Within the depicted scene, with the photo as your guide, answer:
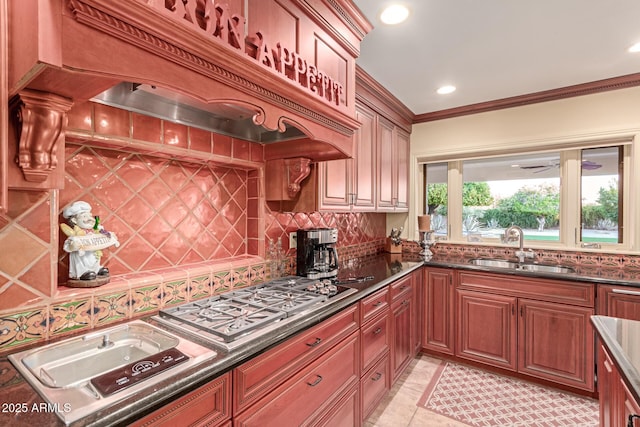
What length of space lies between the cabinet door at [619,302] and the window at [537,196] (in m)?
0.70

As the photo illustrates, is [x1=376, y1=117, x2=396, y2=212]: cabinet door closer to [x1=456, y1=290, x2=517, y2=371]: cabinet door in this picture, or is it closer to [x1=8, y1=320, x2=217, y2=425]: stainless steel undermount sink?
[x1=456, y1=290, x2=517, y2=371]: cabinet door

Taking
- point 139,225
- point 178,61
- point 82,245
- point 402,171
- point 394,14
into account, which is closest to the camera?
point 178,61

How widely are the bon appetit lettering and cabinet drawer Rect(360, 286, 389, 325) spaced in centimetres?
119

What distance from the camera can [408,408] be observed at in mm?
2174

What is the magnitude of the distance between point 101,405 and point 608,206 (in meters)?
3.71

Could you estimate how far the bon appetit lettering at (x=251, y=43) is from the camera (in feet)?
2.94

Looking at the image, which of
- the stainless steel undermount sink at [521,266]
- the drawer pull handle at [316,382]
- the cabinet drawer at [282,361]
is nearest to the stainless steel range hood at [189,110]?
the cabinet drawer at [282,361]

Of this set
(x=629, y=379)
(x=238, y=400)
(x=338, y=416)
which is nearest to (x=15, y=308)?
(x=238, y=400)

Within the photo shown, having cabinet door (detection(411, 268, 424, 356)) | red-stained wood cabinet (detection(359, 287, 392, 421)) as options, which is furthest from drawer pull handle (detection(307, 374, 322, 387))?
cabinet door (detection(411, 268, 424, 356))

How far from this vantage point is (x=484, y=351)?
264 cm

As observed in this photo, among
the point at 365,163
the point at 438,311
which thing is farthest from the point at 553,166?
the point at 365,163

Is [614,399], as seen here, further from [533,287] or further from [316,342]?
[533,287]

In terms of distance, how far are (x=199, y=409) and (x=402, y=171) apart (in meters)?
2.93

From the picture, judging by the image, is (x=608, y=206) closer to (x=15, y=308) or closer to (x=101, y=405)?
(x=101, y=405)
